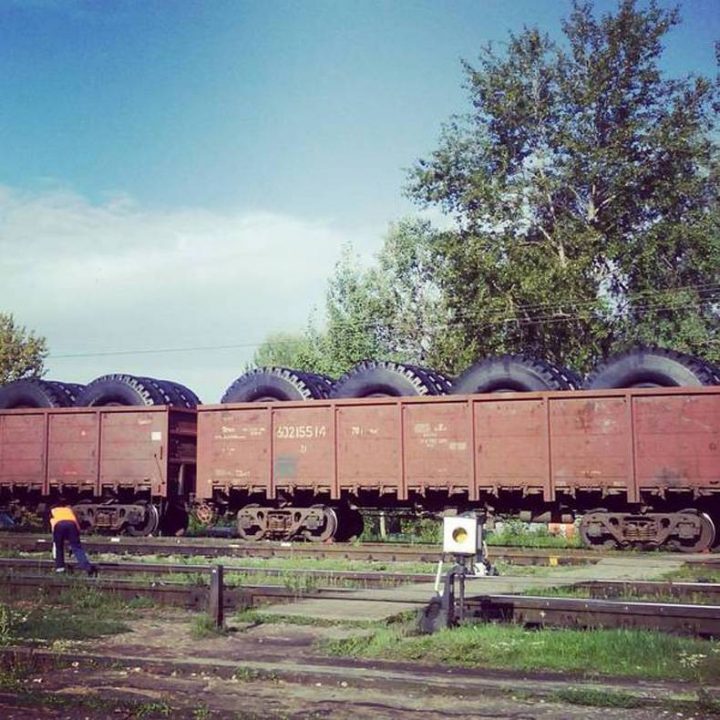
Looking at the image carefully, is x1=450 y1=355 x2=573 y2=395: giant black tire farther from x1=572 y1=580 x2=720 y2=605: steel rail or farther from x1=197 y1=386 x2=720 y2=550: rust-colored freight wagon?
x1=572 y1=580 x2=720 y2=605: steel rail

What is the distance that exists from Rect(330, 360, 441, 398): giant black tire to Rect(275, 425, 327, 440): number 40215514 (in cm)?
121

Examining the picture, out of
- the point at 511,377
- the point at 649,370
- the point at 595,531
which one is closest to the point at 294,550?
the point at 511,377

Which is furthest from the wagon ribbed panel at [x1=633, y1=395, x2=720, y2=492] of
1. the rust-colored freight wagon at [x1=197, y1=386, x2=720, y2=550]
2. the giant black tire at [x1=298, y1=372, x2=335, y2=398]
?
the giant black tire at [x1=298, y1=372, x2=335, y2=398]

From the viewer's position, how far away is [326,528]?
19.2 meters

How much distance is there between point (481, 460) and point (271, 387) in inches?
208

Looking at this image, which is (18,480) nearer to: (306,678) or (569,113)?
(306,678)

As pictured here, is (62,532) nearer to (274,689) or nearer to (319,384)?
(274,689)

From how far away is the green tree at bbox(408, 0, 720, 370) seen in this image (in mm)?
30141

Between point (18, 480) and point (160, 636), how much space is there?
14.3 m

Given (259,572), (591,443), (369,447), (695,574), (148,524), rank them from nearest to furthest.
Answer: (695,574) → (259,572) → (591,443) → (369,447) → (148,524)

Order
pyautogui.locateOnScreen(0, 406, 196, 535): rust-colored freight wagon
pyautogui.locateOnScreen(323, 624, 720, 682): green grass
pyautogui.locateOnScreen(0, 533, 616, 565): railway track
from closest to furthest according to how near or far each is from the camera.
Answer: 1. pyautogui.locateOnScreen(323, 624, 720, 682): green grass
2. pyautogui.locateOnScreen(0, 533, 616, 565): railway track
3. pyautogui.locateOnScreen(0, 406, 196, 535): rust-colored freight wagon

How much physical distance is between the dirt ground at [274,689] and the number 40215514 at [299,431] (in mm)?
10832

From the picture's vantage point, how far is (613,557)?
15445 mm

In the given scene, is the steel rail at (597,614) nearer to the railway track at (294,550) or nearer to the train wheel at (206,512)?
the railway track at (294,550)
